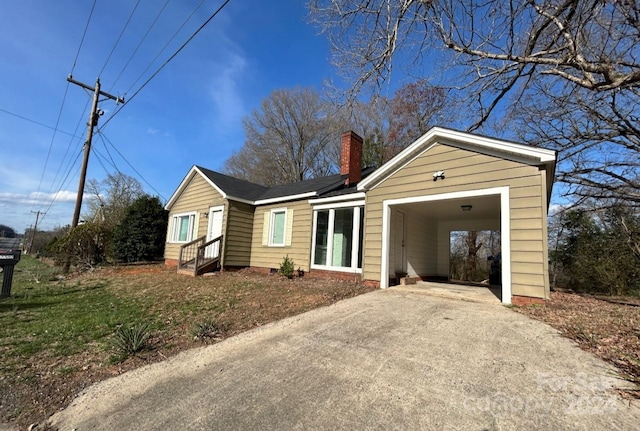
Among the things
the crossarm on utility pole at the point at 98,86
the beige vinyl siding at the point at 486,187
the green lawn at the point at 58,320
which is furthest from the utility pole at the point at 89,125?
the beige vinyl siding at the point at 486,187

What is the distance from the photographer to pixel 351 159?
11586mm

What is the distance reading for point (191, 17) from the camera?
7.02 m

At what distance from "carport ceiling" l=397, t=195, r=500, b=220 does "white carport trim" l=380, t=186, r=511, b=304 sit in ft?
1.66

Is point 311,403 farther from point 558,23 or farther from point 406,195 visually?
point 558,23

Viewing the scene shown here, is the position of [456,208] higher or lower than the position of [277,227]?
higher

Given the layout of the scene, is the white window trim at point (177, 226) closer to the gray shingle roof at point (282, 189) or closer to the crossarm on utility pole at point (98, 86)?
the gray shingle roof at point (282, 189)

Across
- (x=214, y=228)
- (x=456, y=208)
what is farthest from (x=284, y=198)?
(x=456, y=208)

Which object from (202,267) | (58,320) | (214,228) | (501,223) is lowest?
(58,320)

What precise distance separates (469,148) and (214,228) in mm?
10721

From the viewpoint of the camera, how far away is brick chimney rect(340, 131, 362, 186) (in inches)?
453

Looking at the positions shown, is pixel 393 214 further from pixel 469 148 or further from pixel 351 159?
pixel 351 159

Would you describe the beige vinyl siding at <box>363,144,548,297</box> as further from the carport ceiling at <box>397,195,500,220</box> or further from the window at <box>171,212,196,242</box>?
the window at <box>171,212,196,242</box>

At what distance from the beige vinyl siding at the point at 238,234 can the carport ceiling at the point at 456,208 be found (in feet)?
23.3

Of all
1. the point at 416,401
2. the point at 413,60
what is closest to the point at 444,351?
the point at 416,401
